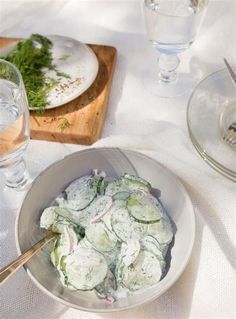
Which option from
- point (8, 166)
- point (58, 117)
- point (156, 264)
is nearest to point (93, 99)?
point (58, 117)

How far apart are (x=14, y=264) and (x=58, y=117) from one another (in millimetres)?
274

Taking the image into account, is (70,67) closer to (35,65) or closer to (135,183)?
(35,65)

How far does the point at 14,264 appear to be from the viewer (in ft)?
1.65

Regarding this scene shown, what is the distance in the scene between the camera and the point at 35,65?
0.77 meters

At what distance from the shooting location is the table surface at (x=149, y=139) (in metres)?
0.54

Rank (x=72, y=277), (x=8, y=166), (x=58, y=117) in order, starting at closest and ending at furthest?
(x=72, y=277), (x=8, y=166), (x=58, y=117)

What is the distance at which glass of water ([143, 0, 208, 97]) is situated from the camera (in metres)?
0.68

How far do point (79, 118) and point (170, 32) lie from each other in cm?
18

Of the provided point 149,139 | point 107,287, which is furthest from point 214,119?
point 107,287

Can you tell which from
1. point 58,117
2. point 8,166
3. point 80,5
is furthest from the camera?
point 80,5

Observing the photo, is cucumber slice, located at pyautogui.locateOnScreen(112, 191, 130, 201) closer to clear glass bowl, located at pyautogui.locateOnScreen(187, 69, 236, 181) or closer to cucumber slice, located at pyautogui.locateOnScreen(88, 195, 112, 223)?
cucumber slice, located at pyautogui.locateOnScreen(88, 195, 112, 223)

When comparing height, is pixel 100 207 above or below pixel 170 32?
below

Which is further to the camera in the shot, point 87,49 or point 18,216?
point 87,49

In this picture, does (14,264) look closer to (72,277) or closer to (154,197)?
(72,277)
